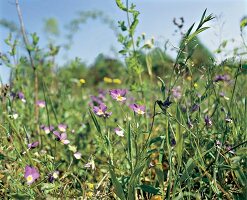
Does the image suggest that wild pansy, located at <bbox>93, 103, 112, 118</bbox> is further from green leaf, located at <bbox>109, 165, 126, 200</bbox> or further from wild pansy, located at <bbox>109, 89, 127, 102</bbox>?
green leaf, located at <bbox>109, 165, 126, 200</bbox>

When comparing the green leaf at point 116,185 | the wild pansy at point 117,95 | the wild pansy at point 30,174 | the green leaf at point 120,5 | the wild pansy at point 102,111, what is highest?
the green leaf at point 120,5

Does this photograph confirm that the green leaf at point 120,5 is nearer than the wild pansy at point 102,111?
No

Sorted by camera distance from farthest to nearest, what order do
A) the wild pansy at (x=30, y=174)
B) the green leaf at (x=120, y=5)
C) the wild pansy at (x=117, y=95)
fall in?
the green leaf at (x=120, y=5) < the wild pansy at (x=117, y=95) < the wild pansy at (x=30, y=174)

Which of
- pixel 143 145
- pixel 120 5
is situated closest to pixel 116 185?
pixel 143 145

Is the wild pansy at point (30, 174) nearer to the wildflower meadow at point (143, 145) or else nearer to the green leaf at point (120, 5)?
the wildflower meadow at point (143, 145)

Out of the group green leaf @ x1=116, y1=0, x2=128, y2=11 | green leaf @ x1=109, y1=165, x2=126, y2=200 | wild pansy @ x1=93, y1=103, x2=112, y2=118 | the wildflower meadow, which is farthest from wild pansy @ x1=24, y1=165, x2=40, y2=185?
green leaf @ x1=116, y1=0, x2=128, y2=11

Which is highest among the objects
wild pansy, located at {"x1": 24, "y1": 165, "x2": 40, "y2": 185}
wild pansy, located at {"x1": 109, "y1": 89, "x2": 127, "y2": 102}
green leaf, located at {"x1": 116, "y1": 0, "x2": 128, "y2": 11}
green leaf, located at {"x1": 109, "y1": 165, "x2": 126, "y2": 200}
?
green leaf, located at {"x1": 116, "y1": 0, "x2": 128, "y2": 11}

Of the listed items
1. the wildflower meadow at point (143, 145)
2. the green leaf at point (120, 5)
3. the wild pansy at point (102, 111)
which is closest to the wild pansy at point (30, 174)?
the wildflower meadow at point (143, 145)

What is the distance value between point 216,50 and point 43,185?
115cm

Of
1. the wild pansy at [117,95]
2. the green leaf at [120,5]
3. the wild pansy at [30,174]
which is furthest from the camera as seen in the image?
the green leaf at [120,5]

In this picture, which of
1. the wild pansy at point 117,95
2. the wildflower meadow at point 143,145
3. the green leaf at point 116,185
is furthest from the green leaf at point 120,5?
the green leaf at point 116,185

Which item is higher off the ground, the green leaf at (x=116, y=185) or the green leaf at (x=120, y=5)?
the green leaf at (x=120, y=5)

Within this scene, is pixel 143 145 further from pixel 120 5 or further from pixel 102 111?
pixel 120 5

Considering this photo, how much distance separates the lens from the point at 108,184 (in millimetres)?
1489
